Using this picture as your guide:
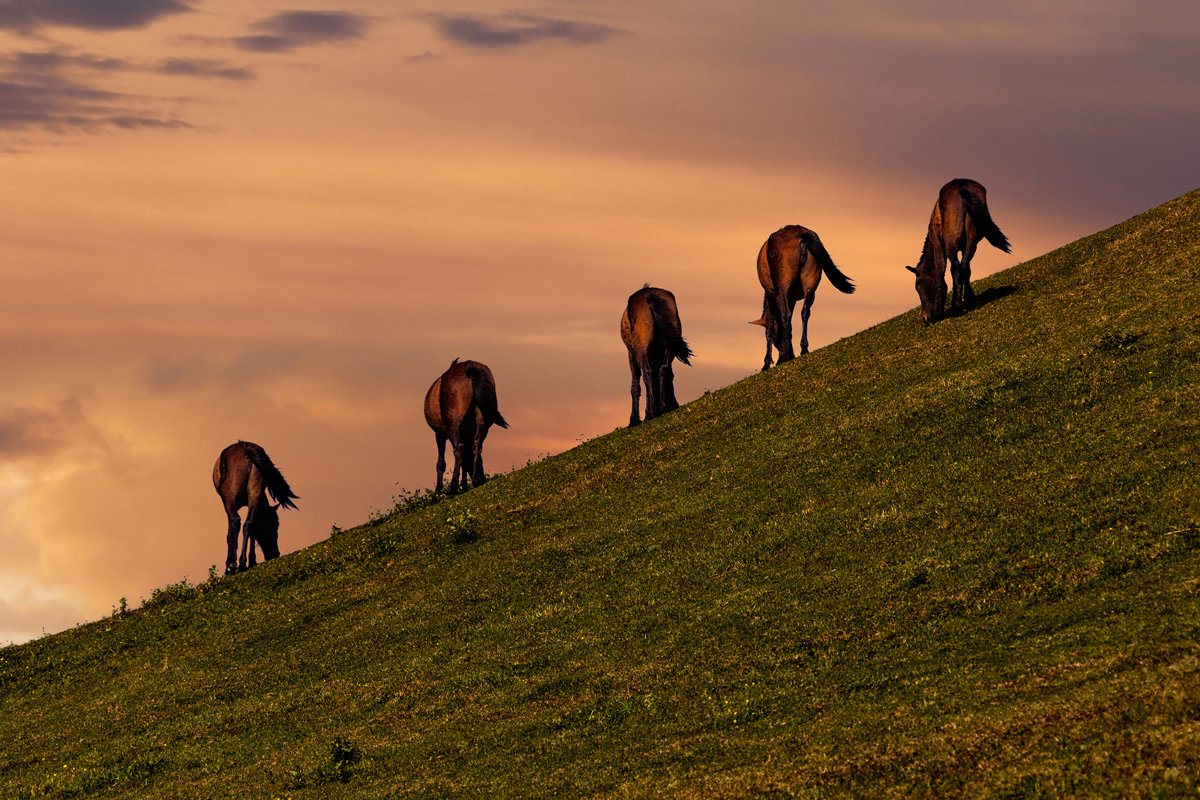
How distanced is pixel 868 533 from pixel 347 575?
14.7m

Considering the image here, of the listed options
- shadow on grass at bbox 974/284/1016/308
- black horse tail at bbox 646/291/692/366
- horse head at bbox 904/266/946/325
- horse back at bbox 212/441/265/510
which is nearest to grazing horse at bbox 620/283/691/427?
black horse tail at bbox 646/291/692/366

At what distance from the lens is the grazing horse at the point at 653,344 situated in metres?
35.9

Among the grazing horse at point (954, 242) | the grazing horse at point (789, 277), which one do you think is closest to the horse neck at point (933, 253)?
the grazing horse at point (954, 242)

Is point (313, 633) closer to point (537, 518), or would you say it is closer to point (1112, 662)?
point (537, 518)

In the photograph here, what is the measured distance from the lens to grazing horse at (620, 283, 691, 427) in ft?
118

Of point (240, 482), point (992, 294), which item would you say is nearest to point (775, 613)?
point (992, 294)

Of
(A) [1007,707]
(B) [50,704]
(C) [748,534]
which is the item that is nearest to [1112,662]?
(A) [1007,707]

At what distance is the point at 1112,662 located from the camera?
43.1 feet

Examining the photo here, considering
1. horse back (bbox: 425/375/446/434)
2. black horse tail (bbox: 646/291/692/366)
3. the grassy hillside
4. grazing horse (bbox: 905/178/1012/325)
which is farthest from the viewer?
horse back (bbox: 425/375/446/434)

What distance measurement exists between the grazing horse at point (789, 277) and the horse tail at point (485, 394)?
329 inches

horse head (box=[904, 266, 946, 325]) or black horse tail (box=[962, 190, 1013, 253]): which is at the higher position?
black horse tail (box=[962, 190, 1013, 253])

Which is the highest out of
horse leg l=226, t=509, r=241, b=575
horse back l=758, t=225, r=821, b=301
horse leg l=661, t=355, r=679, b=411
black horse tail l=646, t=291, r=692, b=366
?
horse back l=758, t=225, r=821, b=301

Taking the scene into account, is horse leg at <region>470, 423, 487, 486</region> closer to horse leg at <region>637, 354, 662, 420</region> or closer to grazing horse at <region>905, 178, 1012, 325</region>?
horse leg at <region>637, 354, 662, 420</region>

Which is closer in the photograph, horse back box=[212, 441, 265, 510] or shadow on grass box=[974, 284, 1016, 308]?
shadow on grass box=[974, 284, 1016, 308]
